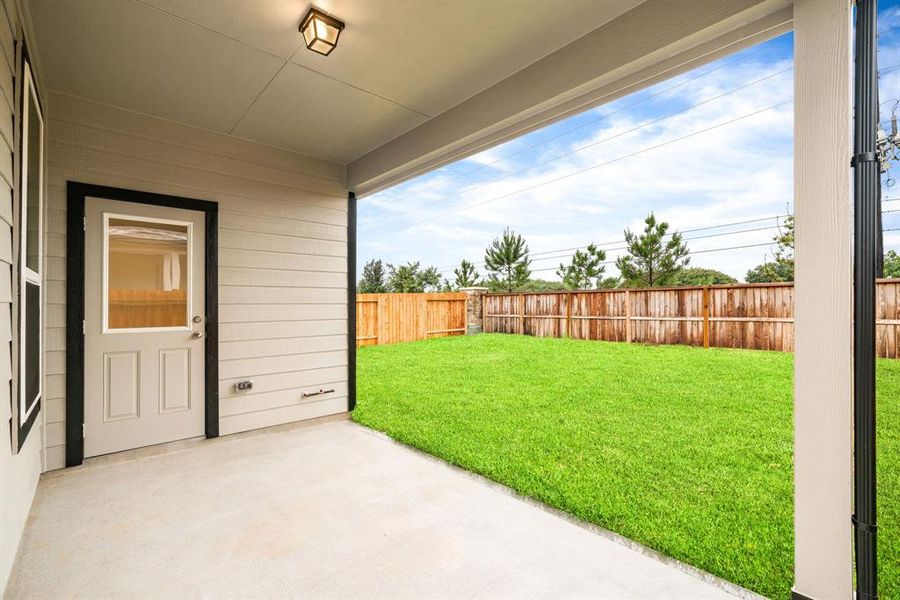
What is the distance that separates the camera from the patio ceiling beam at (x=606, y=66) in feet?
5.72

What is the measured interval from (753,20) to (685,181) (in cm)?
1282

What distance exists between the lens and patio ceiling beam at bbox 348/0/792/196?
5.72 ft

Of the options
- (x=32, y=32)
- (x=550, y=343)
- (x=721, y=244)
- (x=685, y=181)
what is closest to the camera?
(x=32, y=32)

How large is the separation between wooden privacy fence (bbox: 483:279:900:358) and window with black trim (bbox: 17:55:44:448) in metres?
8.30

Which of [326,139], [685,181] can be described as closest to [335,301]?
[326,139]

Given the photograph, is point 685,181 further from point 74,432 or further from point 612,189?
point 74,432

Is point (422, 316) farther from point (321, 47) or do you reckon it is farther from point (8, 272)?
point (8, 272)

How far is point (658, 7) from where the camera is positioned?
6.26ft

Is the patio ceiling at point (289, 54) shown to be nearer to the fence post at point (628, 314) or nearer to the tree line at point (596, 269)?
the tree line at point (596, 269)

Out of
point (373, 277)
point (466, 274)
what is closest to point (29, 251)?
point (466, 274)

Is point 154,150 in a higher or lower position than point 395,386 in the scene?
higher

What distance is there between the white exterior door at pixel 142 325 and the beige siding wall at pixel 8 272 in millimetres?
1248

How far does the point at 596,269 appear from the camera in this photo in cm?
1466

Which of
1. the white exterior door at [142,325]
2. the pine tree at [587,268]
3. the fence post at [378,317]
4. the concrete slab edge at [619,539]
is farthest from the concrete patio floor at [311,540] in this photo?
the pine tree at [587,268]
